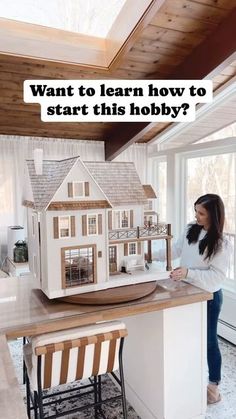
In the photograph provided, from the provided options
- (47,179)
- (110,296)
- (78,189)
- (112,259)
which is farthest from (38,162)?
(110,296)

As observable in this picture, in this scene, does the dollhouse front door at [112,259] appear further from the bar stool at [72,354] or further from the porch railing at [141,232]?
the bar stool at [72,354]

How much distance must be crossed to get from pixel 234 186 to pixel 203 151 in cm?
60

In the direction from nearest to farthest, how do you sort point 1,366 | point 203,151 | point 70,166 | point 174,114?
point 1,366 < point 70,166 < point 174,114 < point 203,151

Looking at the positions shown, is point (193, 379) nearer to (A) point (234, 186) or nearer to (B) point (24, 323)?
(B) point (24, 323)

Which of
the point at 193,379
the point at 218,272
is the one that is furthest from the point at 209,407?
the point at 218,272

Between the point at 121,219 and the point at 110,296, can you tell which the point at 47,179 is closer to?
the point at 121,219

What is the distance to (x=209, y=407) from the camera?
7.50 ft

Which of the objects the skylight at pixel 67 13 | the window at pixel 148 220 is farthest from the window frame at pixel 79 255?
the skylight at pixel 67 13

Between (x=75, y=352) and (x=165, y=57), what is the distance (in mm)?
2402

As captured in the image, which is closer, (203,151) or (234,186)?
(234,186)

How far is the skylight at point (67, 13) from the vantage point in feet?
7.77

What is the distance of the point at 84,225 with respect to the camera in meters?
1.82

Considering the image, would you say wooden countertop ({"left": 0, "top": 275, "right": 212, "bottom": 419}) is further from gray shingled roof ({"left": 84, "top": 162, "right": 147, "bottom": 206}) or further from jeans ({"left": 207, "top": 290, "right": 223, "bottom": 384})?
gray shingled roof ({"left": 84, "top": 162, "right": 147, "bottom": 206})

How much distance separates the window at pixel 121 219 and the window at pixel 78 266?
0.24 meters
